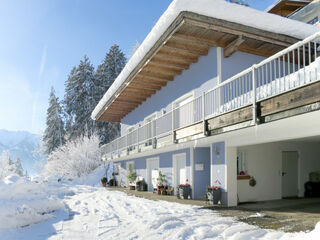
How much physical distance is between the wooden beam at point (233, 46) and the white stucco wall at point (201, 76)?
218 millimetres

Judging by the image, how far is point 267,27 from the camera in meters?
10.1

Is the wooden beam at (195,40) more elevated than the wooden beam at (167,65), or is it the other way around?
the wooden beam at (195,40)

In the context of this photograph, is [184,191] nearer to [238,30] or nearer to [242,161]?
[242,161]

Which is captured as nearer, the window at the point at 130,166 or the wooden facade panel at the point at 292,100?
the wooden facade panel at the point at 292,100

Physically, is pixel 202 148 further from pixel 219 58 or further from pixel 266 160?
pixel 219 58

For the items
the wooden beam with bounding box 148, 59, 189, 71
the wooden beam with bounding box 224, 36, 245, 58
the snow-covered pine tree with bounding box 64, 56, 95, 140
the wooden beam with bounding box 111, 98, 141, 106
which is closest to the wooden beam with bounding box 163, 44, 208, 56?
the wooden beam with bounding box 224, 36, 245, 58

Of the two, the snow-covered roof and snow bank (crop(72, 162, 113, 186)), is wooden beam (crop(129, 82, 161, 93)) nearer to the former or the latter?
the snow-covered roof

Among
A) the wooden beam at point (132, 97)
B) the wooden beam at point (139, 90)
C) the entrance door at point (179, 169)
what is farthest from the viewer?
the wooden beam at point (132, 97)

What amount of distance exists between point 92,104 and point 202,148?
3092 cm

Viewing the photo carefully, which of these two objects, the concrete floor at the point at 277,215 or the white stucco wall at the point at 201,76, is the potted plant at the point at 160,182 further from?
the concrete floor at the point at 277,215

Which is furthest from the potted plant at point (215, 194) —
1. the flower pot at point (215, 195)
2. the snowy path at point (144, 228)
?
the snowy path at point (144, 228)

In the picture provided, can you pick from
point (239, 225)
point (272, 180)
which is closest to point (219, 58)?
point (272, 180)

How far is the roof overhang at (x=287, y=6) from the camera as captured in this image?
72.9ft

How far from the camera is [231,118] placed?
766cm
